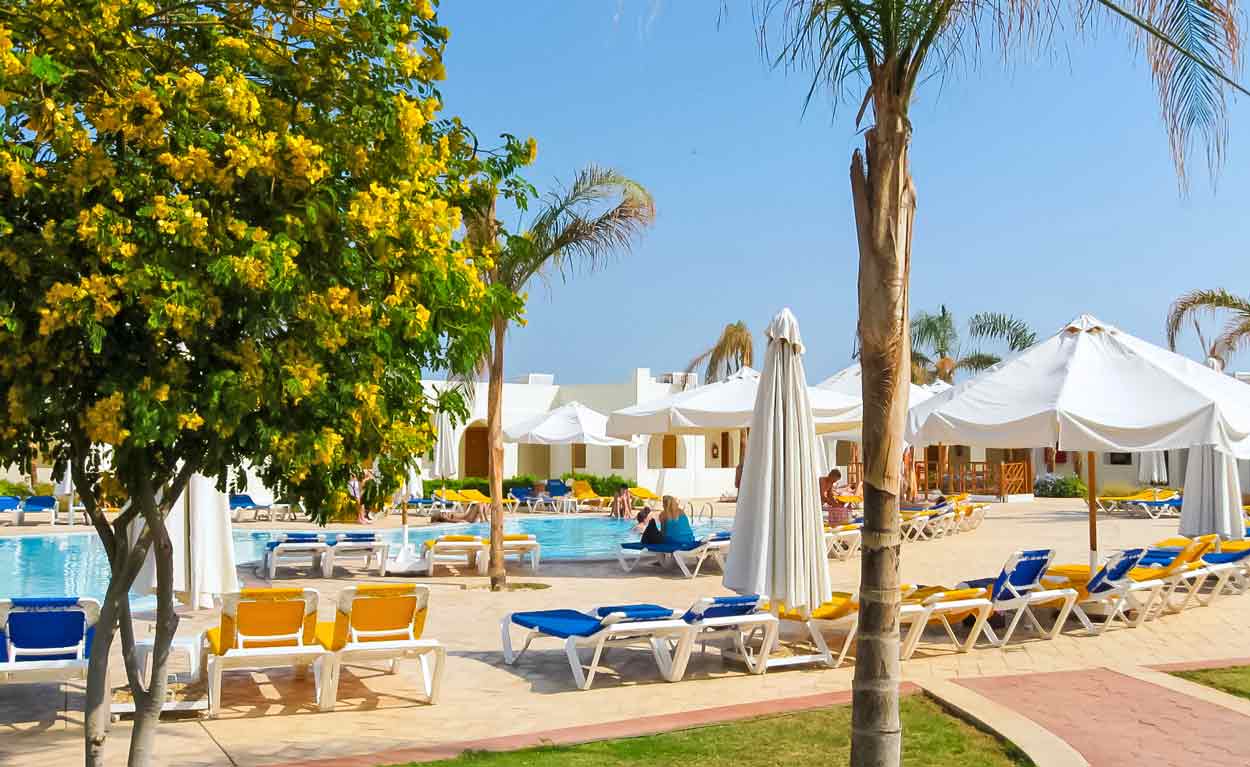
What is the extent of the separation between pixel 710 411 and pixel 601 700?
8396 millimetres

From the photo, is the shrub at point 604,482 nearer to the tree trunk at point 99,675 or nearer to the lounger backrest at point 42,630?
the lounger backrest at point 42,630

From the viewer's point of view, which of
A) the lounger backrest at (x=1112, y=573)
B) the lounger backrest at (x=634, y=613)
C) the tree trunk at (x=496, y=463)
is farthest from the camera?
the tree trunk at (x=496, y=463)

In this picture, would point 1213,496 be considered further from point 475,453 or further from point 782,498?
point 475,453

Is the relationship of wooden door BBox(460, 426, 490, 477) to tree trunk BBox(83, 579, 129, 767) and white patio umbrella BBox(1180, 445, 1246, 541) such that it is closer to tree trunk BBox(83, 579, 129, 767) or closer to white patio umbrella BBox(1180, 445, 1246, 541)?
white patio umbrella BBox(1180, 445, 1246, 541)

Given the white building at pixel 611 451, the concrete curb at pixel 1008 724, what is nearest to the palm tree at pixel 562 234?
the concrete curb at pixel 1008 724

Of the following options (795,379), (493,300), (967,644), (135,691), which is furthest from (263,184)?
(967,644)

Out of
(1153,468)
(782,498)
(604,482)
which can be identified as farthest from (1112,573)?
(1153,468)

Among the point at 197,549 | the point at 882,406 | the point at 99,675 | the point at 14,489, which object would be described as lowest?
the point at 99,675

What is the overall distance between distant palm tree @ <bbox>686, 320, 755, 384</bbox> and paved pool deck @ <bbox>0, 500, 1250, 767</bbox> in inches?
1177

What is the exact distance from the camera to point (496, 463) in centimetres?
1335

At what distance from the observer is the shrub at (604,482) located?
32656 millimetres

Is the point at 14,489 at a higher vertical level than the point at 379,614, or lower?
higher

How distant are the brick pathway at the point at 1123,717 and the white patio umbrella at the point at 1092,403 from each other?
1.87m

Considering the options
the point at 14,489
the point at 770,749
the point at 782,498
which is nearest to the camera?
the point at 770,749
